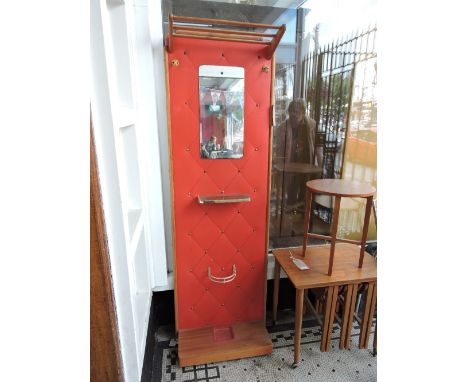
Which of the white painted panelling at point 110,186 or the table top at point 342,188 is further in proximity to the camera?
the table top at point 342,188

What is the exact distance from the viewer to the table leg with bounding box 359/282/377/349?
1.60m

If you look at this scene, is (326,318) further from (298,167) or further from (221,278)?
(298,167)

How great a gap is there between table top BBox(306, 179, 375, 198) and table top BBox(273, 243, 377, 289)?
476 mm

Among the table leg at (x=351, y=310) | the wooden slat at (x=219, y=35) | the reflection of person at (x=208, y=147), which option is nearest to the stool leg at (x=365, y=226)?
the table leg at (x=351, y=310)

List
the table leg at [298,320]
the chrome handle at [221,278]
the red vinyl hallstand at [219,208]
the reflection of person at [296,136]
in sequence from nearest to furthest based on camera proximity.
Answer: the red vinyl hallstand at [219,208], the table leg at [298,320], the chrome handle at [221,278], the reflection of person at [296,136]

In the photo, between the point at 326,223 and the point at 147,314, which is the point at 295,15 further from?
the point at 147,314

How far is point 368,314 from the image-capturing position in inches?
64.7

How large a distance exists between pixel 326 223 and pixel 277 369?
101cm

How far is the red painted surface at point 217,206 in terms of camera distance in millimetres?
1426

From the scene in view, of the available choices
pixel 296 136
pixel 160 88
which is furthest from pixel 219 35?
pixel 296 136

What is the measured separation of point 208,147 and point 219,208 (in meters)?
0.35

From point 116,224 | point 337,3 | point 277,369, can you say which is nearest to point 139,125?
point 116,224

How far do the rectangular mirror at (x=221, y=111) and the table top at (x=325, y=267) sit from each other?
2.37 feet

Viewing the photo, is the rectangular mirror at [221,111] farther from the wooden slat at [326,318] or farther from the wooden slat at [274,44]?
the wooden slat at [326,318]
